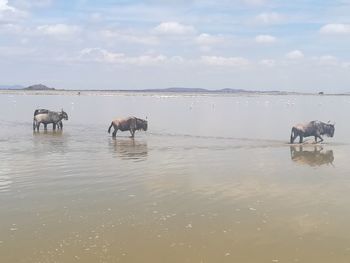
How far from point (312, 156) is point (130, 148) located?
762cm

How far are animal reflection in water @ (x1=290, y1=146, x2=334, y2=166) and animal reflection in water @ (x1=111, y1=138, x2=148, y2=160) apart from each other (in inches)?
231

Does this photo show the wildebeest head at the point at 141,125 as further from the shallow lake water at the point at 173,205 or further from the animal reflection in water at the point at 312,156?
the animal reflection in water at the point at 312,156

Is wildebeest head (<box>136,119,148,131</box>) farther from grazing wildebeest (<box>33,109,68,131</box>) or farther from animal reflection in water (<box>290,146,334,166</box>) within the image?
animal reflection in water (<box>290,146,334,166</box>)

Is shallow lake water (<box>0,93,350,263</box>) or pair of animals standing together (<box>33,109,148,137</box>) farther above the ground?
pair of animals standing together (<box>33,109,148,137</box>)

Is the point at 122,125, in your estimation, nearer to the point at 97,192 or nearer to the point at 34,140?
the point at 34,140

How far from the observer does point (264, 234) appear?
9320mm

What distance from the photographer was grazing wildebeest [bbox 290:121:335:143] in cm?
2488

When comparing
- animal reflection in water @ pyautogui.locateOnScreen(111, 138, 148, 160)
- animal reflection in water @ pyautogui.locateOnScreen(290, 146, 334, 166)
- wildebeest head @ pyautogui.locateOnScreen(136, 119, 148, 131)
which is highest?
wildebeest head @ pyautogui.locateOnScreen(136, 119, 148, 131)

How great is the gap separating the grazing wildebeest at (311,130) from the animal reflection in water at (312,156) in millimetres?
1610

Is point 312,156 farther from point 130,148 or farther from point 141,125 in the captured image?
point 141,125

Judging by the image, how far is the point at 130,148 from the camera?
2230 centimetres

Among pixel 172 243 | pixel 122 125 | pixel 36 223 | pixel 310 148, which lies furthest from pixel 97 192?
pixel 122 125

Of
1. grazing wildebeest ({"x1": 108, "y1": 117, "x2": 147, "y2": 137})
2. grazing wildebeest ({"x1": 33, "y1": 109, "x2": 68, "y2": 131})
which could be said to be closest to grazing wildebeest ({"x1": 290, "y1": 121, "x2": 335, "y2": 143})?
grazing wildebeest ({"x1": 108, "y1": 117, "x2": 147, "y2": 137})

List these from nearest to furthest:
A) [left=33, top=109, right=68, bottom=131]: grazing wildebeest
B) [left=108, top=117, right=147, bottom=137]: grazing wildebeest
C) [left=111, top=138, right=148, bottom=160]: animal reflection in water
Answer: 1. [left=111, top=138, right=148, bottom=160]: animal reflection in water
2. [left=108, top=117, right=147, bottom=137]: grazing wildebeest
3. [left=33, top=109, right=68, bottom=131]: grazing wildebeest
